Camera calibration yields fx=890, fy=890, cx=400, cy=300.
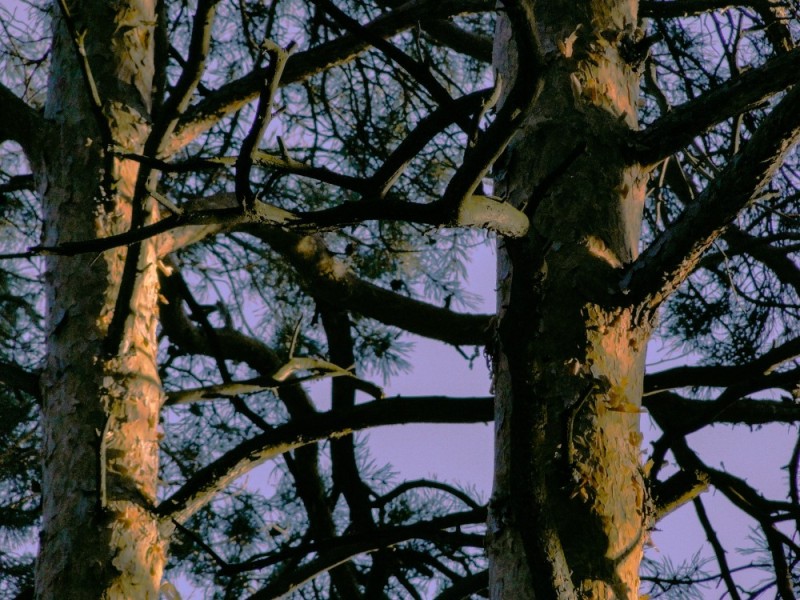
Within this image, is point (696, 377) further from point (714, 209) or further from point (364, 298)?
point (364, 298)

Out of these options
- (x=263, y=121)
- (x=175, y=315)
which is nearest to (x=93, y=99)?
(x=263, y=121)

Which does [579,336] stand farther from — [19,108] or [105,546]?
[19,108]

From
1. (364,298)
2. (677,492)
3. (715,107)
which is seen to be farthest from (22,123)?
(677,492)

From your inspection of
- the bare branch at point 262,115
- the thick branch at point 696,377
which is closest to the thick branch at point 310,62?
the thick branch at point 696,377

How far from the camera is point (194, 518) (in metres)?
4.15

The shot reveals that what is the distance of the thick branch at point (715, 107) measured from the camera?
145 centimetres

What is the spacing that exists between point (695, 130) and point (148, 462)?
139 cm

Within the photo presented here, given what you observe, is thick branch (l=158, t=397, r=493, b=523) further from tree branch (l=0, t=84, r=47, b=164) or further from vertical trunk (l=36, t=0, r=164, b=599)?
tree branch (l=0, t=84, r=47, b=164)

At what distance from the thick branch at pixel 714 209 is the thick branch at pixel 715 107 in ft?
0.65

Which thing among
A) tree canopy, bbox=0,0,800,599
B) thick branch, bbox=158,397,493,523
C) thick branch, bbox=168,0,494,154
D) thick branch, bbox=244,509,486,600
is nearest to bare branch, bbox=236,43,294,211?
tree canopy, bbox=0,0,800,599

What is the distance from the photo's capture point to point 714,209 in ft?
4.42

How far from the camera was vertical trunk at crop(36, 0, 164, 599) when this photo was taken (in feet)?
6.20

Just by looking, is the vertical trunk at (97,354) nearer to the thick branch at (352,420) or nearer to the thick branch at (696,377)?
the thick branch at (352,420)

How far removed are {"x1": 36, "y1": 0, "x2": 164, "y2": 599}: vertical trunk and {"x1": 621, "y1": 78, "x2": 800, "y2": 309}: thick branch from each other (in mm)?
1003
